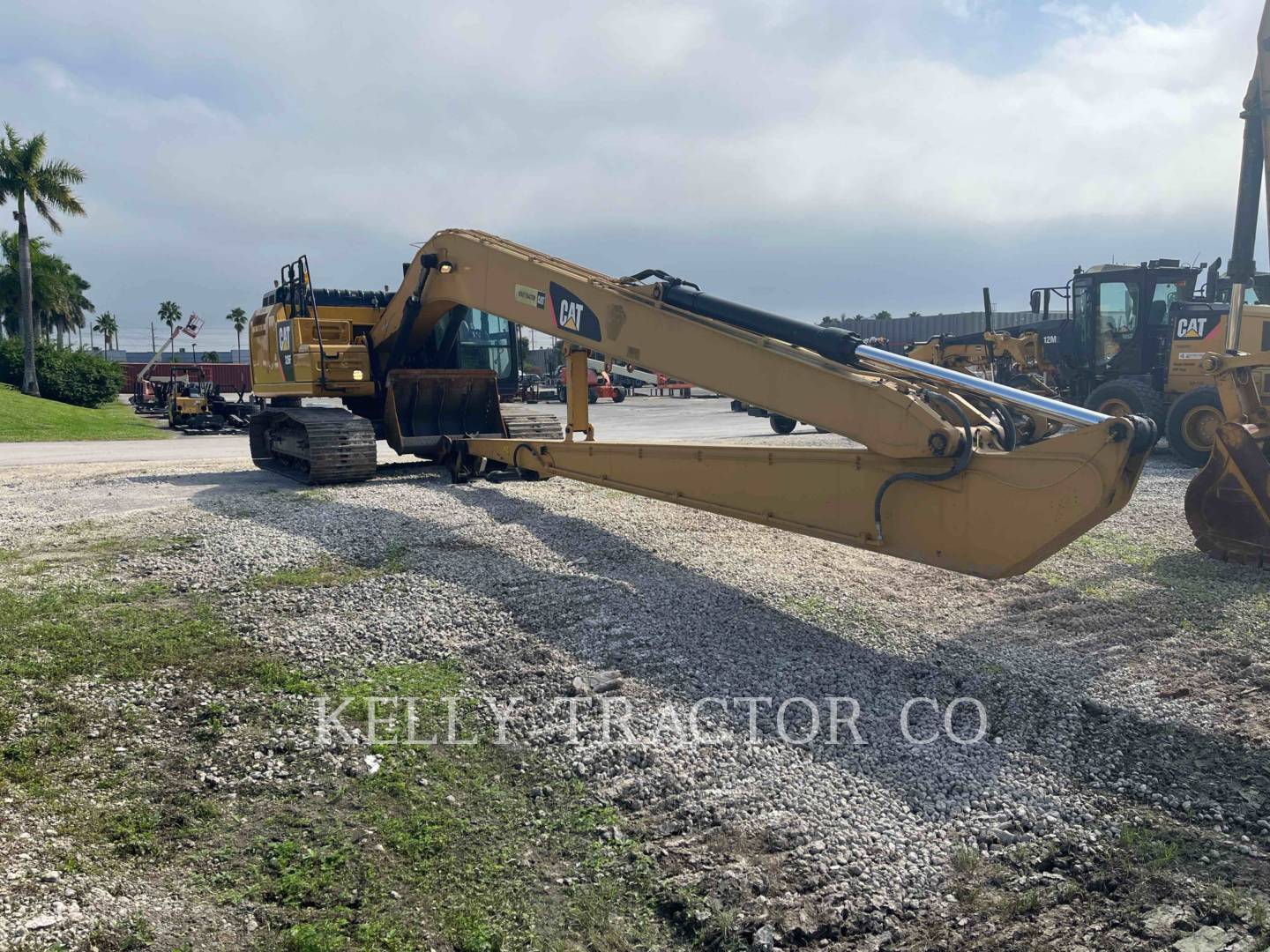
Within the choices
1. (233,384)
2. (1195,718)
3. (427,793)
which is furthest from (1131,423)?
(233,384)

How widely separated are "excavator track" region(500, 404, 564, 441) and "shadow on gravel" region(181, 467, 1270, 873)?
4105 mm

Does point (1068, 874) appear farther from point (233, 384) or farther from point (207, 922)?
point (233, 384)

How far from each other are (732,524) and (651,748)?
15.7 feet

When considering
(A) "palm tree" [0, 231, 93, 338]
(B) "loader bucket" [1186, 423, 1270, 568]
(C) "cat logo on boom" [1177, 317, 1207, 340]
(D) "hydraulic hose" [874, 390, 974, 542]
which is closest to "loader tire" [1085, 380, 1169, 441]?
(C) "cat logo on boom" [1177, 317, 1207, 340]

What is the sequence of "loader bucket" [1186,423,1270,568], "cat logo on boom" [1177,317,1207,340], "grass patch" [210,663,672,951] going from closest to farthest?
1. "grass patch" [210,663,672,951]
2. "loader bucket" [1186,423,1270,568]
3. "cat logo on boom" [1177,317,1207,340]

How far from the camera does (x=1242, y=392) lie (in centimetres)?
756

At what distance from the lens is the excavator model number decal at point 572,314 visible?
7.25 meters

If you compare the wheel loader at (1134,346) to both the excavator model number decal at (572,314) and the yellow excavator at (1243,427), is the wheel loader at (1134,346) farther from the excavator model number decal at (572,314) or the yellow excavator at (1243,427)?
the excavator model number decal at (572,314)

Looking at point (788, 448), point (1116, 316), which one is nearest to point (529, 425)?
point (788, 448)

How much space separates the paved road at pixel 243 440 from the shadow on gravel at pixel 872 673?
9.36m

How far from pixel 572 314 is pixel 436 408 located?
4.70 metres

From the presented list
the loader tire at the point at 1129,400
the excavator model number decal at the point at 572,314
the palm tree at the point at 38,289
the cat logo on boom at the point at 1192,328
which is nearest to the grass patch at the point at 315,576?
the excavator model number decal at the point at 572,314

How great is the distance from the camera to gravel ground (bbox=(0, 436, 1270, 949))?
3.12 metres

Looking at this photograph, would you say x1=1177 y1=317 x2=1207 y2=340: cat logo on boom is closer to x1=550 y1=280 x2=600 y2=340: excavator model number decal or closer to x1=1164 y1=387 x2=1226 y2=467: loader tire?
x1=1164 y1=387 x2=1226 y2=467: loader tire
